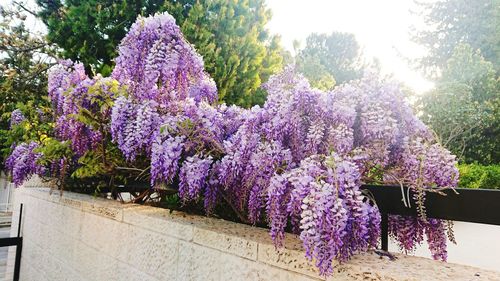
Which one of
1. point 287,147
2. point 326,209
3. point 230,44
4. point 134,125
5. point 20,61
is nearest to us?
point 326,209

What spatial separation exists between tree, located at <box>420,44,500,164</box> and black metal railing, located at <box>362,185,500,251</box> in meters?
14.4

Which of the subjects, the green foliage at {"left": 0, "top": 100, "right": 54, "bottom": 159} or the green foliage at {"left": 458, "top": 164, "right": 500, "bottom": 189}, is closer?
the green foliage at {"left": 0, "top": 100, "right": 54, "bottom": 159}

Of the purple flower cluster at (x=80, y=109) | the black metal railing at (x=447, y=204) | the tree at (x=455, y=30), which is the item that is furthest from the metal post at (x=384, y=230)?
the tree at (x=455, y=30)

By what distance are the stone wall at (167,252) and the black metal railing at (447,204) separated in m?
0.18

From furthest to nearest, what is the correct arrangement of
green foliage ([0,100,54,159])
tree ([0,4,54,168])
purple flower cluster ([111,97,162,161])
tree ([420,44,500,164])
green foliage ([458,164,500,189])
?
tree ([420,44,500,164]), green foliage ([458,164,500,189]), tree ([0,4,54,168]), green foliage ([0,100,54,159]), purple flower cluster ([111,97,162,161])

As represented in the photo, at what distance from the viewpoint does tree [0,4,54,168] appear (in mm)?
9180

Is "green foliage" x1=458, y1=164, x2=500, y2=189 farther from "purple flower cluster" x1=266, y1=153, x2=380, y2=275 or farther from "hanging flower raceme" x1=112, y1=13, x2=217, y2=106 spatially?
"purple flower cluster" x1=266, y1=153, x2=380, y2=275

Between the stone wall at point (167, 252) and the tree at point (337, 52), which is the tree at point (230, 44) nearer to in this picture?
the stone wall at point (167, 252)

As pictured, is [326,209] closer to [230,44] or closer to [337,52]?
[230,44]

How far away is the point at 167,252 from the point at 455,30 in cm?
2688

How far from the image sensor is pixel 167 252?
223cm

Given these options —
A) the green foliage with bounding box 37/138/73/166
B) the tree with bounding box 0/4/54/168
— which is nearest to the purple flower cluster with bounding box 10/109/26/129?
the green foliage with bounding box 37/138/73/166

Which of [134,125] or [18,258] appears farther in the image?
[18,258]

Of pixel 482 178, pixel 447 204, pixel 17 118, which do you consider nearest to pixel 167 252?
pixel 447 204
